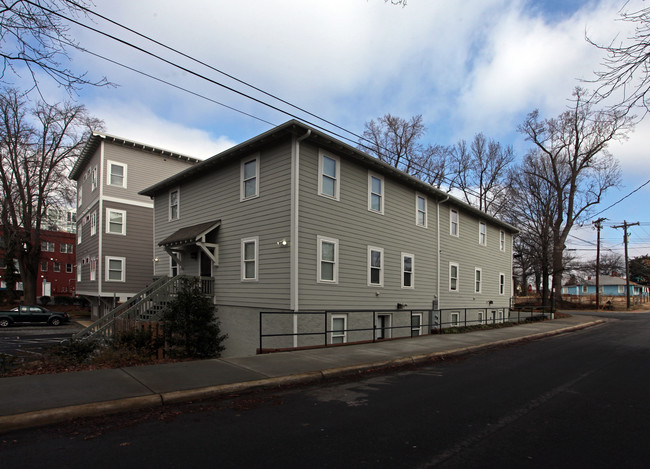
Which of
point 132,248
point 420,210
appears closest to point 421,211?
point 420,210

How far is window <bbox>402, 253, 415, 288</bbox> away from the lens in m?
17.4

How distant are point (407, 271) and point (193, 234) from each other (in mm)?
8946

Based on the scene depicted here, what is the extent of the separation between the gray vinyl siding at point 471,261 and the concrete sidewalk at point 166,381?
33.3 feet

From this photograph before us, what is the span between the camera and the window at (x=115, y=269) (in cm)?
2420

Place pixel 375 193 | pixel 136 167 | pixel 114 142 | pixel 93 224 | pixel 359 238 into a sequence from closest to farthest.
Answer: pixel 359 238 → pixel 375 193 → pixel 114 142 → pixel 136 167 → pixel 93 224

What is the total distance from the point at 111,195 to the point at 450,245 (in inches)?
773

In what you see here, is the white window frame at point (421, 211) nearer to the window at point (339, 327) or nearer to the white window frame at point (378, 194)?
the white window frame at point (378, 194)

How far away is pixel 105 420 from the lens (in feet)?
16.8

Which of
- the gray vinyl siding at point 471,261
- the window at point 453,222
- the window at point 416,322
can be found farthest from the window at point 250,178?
the window at point 453,222

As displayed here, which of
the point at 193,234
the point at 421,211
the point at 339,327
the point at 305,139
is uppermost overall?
the point at 305,139

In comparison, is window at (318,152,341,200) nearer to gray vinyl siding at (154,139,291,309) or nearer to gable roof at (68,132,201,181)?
gray vinyl siding at (154,139,291,309)

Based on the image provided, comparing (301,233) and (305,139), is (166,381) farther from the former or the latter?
(305,139)

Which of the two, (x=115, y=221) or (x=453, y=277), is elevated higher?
(x=115, y=221)

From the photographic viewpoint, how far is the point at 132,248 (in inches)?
995
